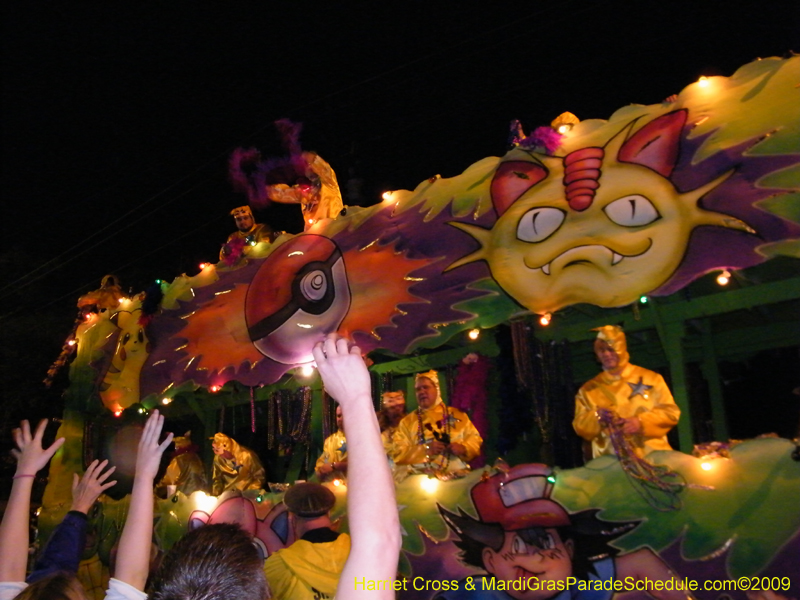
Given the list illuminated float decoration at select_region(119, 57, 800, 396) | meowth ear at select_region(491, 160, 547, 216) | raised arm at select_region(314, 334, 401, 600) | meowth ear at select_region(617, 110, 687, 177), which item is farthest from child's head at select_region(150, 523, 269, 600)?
meowth ear at select_region(491, 160, 547, 216)

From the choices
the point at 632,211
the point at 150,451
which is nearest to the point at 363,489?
the point at 150,451

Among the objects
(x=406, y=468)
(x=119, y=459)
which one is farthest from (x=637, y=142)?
(x=119, y=459)

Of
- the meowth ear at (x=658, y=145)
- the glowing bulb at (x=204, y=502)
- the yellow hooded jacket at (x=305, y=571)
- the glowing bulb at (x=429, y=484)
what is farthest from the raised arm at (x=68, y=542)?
the glowing bulb at (x=204, y=502)

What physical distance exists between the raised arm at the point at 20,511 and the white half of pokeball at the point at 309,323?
12.3 feet

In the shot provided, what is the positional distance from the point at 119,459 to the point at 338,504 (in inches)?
196

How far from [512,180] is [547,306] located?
1186 mm

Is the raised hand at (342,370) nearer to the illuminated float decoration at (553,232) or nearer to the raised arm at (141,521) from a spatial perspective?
the raised arm at (141,521)

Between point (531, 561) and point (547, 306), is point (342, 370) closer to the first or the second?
point (547, 306)

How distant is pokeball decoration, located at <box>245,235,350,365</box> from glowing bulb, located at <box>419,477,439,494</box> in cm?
176

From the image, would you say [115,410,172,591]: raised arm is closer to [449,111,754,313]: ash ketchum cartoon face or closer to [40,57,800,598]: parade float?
[40,57,800,598]: parade float

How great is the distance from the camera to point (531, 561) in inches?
191

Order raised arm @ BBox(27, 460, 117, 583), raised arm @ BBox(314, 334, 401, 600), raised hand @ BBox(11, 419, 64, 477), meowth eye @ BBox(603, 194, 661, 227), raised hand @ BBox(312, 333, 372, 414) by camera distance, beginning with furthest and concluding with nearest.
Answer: meowth eye @ BBox(603, 194, 661, 227) < raised hand @ BBox(11, 419, 64, 477) < raised arm @ BBox(27, 460, 117, 583) < raised hand @ BBox(312, 333, 372, 414) < raised arm @ BBox(314, 334, 401, 600)

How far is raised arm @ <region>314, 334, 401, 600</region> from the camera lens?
135cm

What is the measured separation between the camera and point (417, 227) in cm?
612
